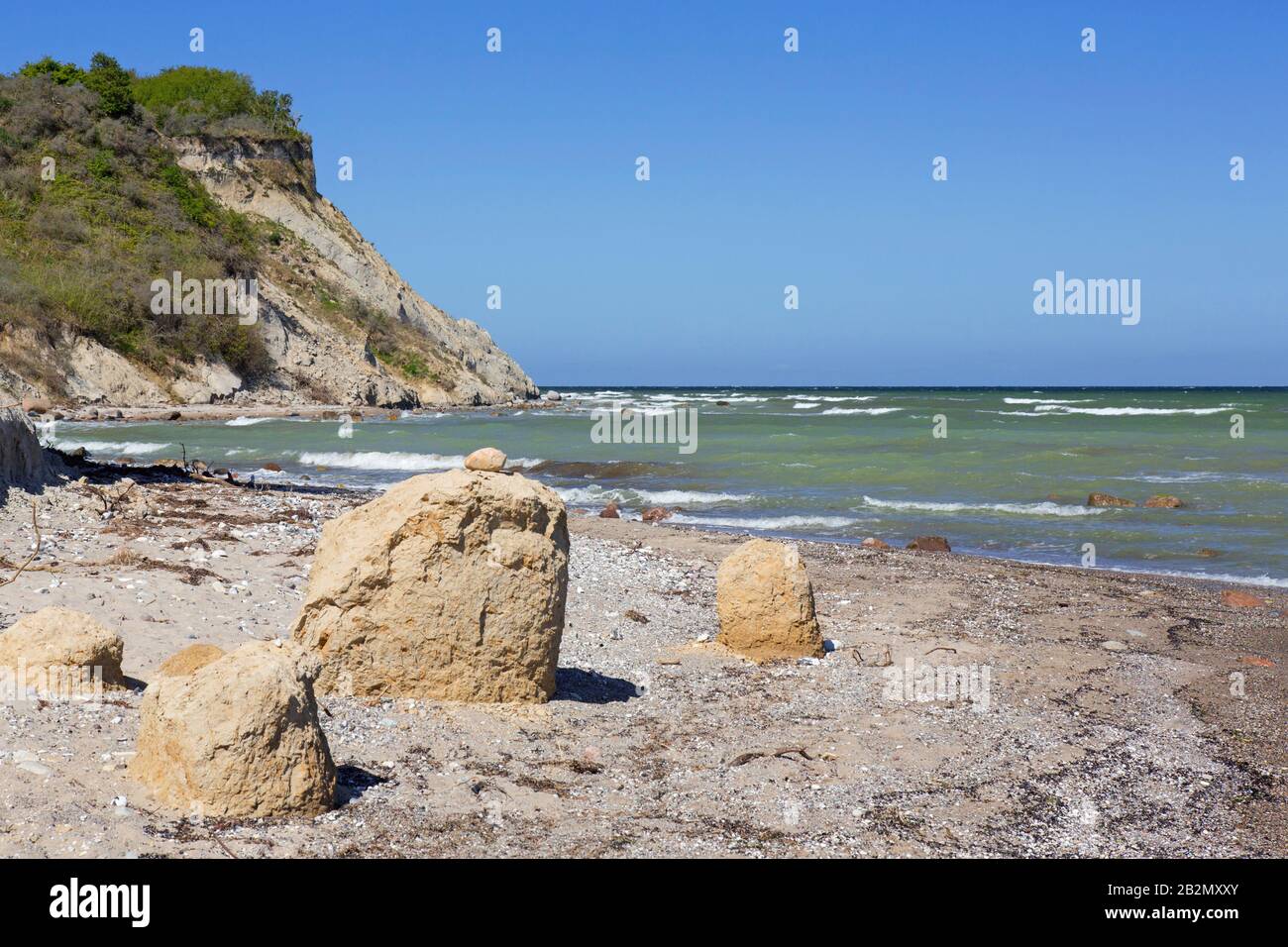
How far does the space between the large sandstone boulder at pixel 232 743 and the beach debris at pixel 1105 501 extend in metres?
16.8

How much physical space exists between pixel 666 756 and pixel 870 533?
10.8 metres

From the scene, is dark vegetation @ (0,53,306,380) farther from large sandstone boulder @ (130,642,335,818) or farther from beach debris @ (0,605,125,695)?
large sandstone boulder @ (130,642,335,818)

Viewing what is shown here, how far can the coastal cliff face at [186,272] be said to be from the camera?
39688 millimetres

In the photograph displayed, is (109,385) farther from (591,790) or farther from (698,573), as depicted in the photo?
(591,790)

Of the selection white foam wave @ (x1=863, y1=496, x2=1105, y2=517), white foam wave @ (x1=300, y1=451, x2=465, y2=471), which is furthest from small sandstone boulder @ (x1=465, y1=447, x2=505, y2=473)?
white foam wave @ (x1=300, y1=451, x2=465, y2=471)

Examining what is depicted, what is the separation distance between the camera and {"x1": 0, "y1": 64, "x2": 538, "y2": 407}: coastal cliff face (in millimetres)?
39688

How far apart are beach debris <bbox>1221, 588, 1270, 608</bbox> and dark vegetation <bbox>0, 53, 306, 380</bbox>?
37.6 meters

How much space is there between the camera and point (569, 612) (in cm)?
952

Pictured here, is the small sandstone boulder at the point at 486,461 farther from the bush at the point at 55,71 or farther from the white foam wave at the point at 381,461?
the bush at the point at 55,71

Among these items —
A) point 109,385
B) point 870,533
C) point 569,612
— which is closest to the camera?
point 569,612

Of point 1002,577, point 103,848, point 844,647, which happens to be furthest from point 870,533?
point 103,848

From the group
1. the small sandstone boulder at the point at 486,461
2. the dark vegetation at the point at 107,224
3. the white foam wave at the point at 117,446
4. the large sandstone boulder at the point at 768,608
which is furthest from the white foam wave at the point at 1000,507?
the dark vegetation at the point at 107,224

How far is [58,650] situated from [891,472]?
68.4 ft
